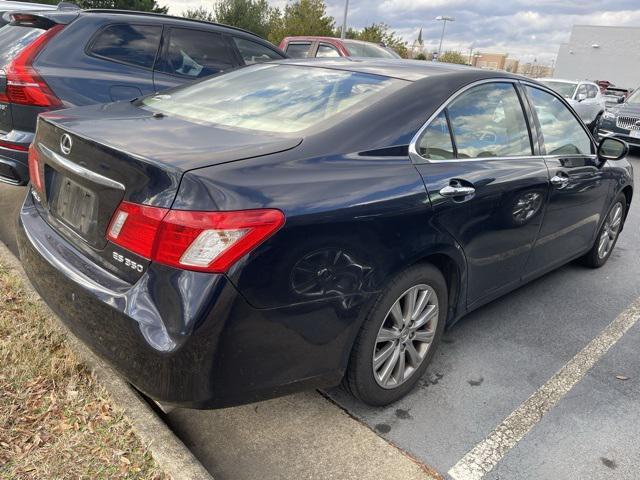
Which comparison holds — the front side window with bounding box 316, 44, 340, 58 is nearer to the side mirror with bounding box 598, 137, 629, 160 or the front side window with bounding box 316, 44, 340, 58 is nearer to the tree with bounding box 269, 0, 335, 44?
the side mirror with bounding box 598, 137, 629, 160

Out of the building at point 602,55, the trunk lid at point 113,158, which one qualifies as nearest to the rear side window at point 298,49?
the trunk lid at point 113,158

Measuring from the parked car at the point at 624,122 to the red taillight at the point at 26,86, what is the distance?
35.1ft

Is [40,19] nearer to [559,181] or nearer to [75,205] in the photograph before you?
[75,205]

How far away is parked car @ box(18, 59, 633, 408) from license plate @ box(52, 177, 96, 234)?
0.04 feet

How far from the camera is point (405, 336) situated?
8.54 ft

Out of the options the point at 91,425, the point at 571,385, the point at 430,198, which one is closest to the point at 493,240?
the point at 430,198

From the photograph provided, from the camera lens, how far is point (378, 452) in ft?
7.68

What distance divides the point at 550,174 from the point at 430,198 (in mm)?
1304

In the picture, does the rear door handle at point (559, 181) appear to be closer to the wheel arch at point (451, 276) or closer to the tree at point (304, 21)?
the wheel arch at point (451, 276)

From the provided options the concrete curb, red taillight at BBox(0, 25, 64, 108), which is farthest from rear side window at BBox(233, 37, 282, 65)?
the concrete curb

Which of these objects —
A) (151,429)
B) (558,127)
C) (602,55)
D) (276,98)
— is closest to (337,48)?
(558,127)

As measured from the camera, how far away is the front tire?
234 centimetres

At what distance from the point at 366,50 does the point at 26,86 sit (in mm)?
7659

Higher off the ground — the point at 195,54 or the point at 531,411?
the point at 195,54
